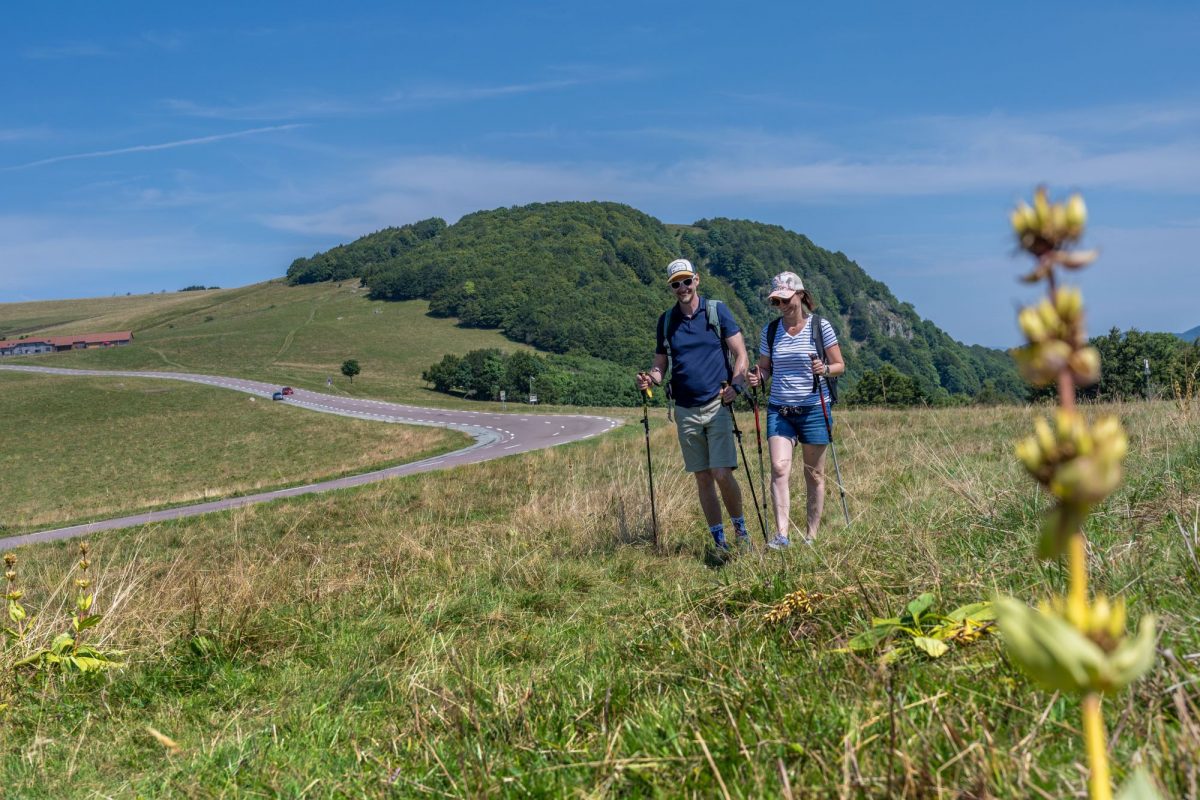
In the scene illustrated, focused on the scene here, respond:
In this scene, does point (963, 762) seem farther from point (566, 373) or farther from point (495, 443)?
point (566, 373)

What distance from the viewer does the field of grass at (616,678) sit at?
6.46 feet

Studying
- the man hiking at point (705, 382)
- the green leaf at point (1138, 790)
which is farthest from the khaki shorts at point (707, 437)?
the green leaf at point (1138, 790)

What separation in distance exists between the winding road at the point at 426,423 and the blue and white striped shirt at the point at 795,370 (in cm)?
2157

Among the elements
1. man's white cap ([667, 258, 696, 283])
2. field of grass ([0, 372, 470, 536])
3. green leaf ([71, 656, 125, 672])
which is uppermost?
man's white cap ([667, 258, 696, 283])

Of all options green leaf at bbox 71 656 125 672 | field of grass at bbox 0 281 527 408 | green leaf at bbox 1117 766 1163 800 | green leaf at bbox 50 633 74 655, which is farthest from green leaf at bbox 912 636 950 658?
field of grass at bbox 0 281 527 408

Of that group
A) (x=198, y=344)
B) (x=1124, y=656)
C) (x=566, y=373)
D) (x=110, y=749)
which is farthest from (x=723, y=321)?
(x=198, y=344)

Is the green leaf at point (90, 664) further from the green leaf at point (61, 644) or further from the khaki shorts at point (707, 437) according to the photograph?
the khaki shorts at point (707, 437)

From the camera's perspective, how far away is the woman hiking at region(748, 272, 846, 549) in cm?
652

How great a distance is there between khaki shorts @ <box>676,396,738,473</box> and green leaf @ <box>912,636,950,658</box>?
13.6 feet

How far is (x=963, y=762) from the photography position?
5.86ft

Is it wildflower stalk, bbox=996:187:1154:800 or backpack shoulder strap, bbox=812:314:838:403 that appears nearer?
wildflower stalk, bbox=996:187:1154:800

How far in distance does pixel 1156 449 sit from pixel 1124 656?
280 inches

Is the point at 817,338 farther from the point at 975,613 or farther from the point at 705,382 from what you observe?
the point at 975,613

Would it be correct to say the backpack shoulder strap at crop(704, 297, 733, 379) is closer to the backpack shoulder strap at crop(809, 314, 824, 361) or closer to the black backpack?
the black backpack
